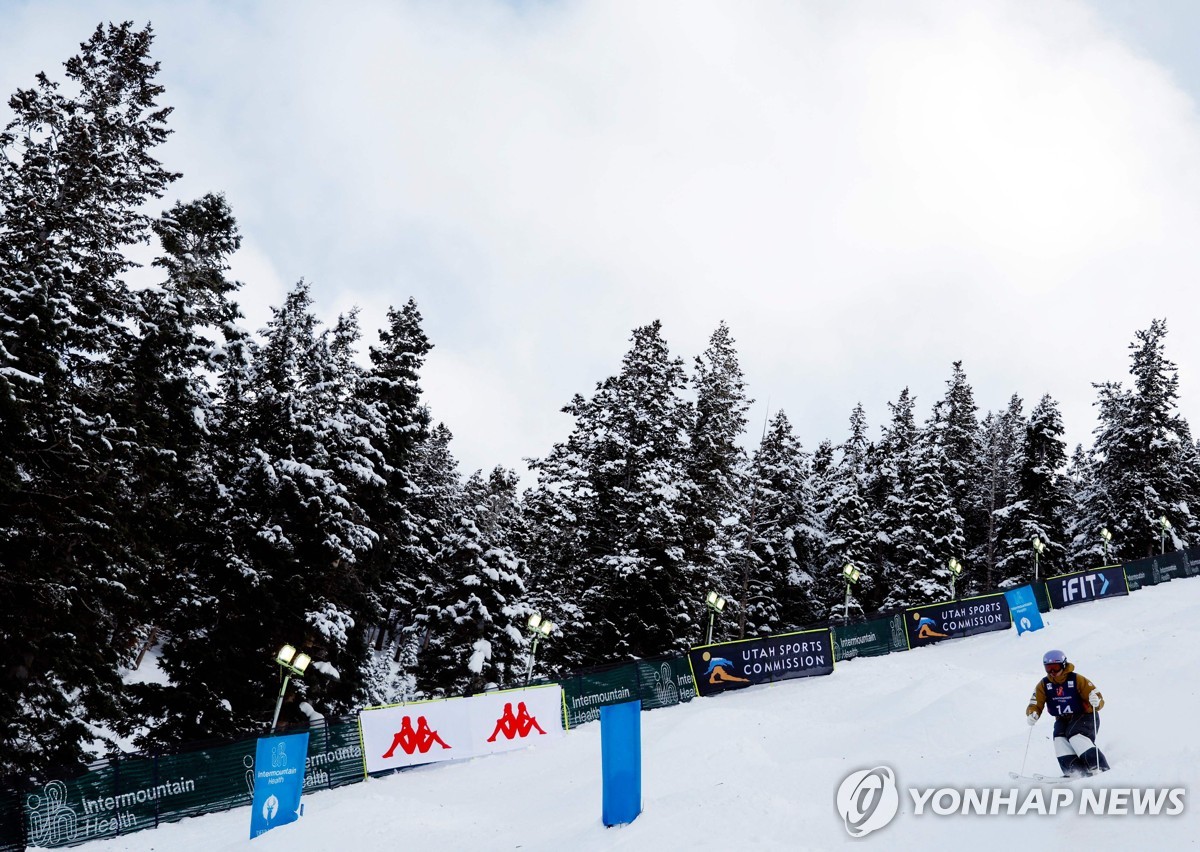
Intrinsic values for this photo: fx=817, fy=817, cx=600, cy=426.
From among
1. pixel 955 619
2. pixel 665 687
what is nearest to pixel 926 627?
pixel 955 619

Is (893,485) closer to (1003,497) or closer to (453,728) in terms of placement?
(1003,497)

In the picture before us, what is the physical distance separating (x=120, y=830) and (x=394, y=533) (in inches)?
629

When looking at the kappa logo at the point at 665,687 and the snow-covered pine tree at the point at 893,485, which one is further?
the snow-covered pine tree at the point at 893,485

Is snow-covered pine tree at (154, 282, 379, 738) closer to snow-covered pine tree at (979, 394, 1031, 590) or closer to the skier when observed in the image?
the skier

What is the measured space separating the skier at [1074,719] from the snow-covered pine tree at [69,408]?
17173 millimetres

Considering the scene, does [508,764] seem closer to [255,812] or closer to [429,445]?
[255,812]

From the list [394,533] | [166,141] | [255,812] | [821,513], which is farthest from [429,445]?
[255,812]

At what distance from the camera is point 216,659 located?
2412cm

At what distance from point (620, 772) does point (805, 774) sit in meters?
3.50

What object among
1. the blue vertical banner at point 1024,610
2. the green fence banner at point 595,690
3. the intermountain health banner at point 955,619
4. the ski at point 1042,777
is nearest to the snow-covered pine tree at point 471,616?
the green fence banner at point 595,690

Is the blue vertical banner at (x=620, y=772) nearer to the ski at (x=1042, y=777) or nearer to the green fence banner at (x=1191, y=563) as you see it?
the ski at (x=1042, y=777)

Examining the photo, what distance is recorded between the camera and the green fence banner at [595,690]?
2173 cm

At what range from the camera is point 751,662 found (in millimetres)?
24516

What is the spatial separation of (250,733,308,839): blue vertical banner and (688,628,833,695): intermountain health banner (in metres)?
13.2
